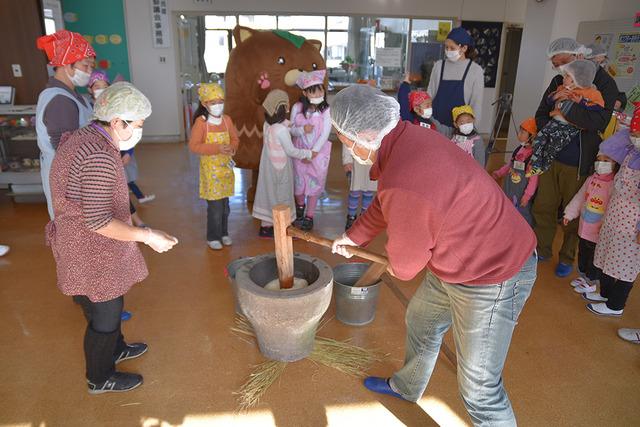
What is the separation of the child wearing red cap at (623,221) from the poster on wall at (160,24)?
262 inches

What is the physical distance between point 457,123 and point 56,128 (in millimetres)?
2813

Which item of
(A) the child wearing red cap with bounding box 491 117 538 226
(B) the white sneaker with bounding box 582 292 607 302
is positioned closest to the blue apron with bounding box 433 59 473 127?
(A) the child wearing red cap with bounding box 491 117 538 226

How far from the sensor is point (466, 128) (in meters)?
3.62

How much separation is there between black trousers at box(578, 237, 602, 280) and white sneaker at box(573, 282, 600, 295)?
80 mm

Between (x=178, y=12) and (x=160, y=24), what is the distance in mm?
349

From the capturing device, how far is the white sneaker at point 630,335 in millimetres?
2715

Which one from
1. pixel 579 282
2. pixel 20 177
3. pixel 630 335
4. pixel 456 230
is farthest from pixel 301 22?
pixel 456 230

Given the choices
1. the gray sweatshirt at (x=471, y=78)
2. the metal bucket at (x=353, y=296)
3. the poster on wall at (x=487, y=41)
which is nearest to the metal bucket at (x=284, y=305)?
the metal bucket at (x=353, y=296)

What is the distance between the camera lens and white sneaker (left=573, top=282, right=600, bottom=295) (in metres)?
3.25

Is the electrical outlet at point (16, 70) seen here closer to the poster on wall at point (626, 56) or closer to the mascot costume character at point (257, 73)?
the mascot costume character at point (257, 73)

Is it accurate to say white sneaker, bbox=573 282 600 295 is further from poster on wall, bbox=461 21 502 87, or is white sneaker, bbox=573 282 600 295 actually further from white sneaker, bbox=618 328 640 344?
poster on wall, bbox=461 21 502 87

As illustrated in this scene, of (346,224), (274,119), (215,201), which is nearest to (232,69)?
(274,119)

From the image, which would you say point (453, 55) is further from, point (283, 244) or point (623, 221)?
point (283, 244)

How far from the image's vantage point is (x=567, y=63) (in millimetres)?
3299
